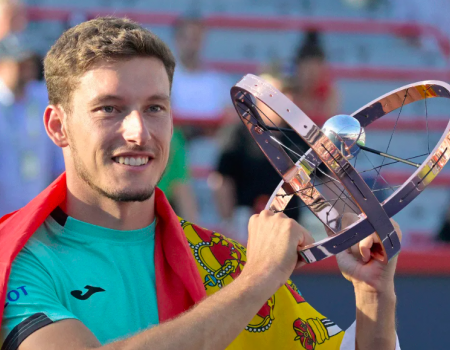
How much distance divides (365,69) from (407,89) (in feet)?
18.1

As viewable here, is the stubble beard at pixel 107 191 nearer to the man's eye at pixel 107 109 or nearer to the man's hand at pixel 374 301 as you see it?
the man's eye at pixel 107 109

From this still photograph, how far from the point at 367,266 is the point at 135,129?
89 cm

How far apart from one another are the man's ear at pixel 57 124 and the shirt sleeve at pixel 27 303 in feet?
1.35

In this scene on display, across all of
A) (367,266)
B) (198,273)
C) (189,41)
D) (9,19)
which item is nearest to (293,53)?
(189,41)

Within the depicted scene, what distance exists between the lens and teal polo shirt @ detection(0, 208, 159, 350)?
80.2 inches

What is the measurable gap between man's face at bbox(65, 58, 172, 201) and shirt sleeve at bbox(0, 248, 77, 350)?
31cm

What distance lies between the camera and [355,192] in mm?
2006

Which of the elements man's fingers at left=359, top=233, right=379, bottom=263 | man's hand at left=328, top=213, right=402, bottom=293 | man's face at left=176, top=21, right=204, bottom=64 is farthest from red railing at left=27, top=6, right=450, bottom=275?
man's fingers at left=359, top=233, right=379, bottom=263

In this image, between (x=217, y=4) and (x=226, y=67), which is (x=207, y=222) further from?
(x=217, y=4)

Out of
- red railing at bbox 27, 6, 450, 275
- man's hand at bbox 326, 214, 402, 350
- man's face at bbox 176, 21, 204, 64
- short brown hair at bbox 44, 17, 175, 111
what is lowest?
man's hand at bbox 326, 214, 402, 350

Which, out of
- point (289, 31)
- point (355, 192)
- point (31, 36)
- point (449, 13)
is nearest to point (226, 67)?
point (289, 31)

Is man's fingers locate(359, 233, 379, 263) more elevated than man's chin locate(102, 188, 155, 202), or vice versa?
man's chin locate(102, 188, 155, 202)

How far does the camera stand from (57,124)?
241cm

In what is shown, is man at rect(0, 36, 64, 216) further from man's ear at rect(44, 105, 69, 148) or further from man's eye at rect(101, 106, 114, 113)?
man's eye at rect(101, 106, 114, 113)
